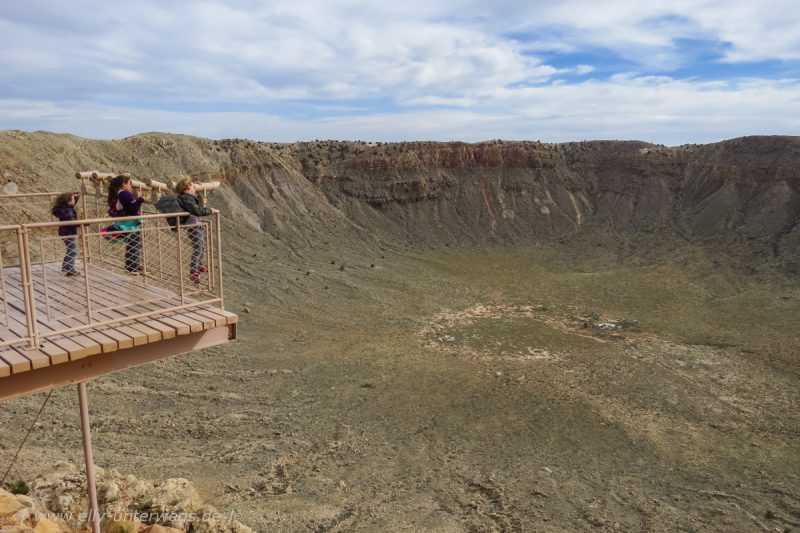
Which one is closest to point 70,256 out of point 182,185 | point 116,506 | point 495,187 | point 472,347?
point 182,185

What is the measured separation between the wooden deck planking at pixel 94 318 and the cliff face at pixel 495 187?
22516mm

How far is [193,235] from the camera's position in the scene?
7.52 m

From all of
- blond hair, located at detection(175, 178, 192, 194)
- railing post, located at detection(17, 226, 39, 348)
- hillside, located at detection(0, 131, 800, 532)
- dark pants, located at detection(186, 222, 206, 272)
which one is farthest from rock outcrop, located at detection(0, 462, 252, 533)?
blond hair, located at detection(175, 178, 192, 194)

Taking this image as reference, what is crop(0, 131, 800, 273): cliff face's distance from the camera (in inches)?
1234

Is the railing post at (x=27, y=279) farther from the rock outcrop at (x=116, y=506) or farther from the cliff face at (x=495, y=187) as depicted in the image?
the cliff face at (x=495, y=187)

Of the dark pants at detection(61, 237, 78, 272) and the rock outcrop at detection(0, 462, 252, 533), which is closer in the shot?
the rock outcrop at detection(0, 462, 252, 533)

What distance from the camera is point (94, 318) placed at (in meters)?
6.03

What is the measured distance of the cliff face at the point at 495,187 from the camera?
3134 cm

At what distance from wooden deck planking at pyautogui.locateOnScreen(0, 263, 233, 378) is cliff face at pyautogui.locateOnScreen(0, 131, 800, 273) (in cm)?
2252

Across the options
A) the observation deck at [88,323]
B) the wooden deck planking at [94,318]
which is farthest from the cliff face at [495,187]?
the observation deck at [88,323]

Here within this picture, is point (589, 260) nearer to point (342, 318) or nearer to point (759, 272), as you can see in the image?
point (759, 272)

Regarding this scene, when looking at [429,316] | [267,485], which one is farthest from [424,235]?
[267,485]

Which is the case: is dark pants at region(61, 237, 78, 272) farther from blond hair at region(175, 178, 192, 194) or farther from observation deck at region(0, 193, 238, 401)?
blond hair at region(175, 178, 192, 194)

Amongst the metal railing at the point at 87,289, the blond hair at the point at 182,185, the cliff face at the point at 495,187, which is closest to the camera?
the metal railing at the point at 87,289
